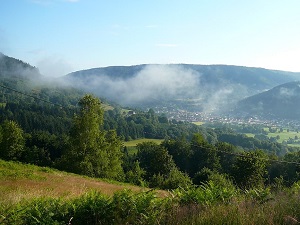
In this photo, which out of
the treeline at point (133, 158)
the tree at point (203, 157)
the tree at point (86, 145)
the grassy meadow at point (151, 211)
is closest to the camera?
the grassy meadow at point (151, 211)

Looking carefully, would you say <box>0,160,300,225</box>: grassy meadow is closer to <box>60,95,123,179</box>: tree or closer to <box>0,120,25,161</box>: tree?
<box>60,95,123,179</box>: tree

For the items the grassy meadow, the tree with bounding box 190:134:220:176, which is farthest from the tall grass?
the tree with bounding box 190:134:220:176

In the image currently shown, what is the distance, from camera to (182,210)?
661 centimetres

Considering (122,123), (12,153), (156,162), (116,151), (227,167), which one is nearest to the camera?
(116,151)

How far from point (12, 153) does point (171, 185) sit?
2812cm

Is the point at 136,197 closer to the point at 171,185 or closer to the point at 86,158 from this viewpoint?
the point at 86,158

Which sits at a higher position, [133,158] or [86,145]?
[86,145]

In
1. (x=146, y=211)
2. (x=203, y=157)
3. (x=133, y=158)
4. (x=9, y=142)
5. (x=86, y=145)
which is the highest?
(x=146, y=211)

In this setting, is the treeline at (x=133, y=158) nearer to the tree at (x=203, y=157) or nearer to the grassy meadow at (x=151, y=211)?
the tree at (x=203, y=157)

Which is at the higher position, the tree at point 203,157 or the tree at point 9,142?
the tree at point 9,142

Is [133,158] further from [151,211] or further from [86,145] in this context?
[151,211]

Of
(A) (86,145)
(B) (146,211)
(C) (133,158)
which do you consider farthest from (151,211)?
(C) (133,158)

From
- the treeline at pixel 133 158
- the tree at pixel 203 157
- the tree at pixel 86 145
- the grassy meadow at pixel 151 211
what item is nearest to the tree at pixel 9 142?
the treeline at pixel 133 158

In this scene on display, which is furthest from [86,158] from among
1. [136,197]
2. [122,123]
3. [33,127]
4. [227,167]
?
[122,123]
